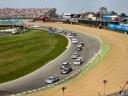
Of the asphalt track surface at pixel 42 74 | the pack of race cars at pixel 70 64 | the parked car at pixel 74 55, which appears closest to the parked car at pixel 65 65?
the pack of race cars at pixel 70 64

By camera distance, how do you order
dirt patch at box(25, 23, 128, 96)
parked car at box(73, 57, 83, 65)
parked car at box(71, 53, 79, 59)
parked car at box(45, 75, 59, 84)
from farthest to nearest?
parked car at box(71, 53, 79, 59) → parked car at box(73, 57, 83, 65) → parked car at box(45, 75, 59, 84) → dirt patch at box(25, 23, 128, 96)

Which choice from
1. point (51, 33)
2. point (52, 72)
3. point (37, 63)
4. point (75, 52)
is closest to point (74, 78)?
point (52, 72)

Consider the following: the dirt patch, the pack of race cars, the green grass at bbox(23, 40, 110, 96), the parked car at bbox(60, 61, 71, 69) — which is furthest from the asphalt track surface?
the dirt patch

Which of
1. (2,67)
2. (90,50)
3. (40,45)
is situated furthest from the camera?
(40,45)

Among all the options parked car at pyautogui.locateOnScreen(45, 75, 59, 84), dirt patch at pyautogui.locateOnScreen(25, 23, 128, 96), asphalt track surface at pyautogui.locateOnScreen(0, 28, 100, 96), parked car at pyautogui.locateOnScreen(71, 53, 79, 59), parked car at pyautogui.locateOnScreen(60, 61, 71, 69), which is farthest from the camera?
parked car at pyautogui.locateOnScreen(71, 53, 79, 59)

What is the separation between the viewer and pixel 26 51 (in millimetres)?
113938

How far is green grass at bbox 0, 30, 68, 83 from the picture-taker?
9094 centimetres

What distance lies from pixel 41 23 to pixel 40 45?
68091 millimetres

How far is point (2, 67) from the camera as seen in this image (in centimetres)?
9431

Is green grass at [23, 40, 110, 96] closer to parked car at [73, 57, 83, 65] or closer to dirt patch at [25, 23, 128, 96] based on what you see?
dirt patch at [25, 23, 128, 96]

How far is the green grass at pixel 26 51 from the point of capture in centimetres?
9094

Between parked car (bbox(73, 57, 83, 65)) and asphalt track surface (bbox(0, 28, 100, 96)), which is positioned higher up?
parked car (bbox(73, 57, 83, 65))

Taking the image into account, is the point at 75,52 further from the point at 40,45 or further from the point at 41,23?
the point at 41,23

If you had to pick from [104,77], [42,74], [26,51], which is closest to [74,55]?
[26,51]
